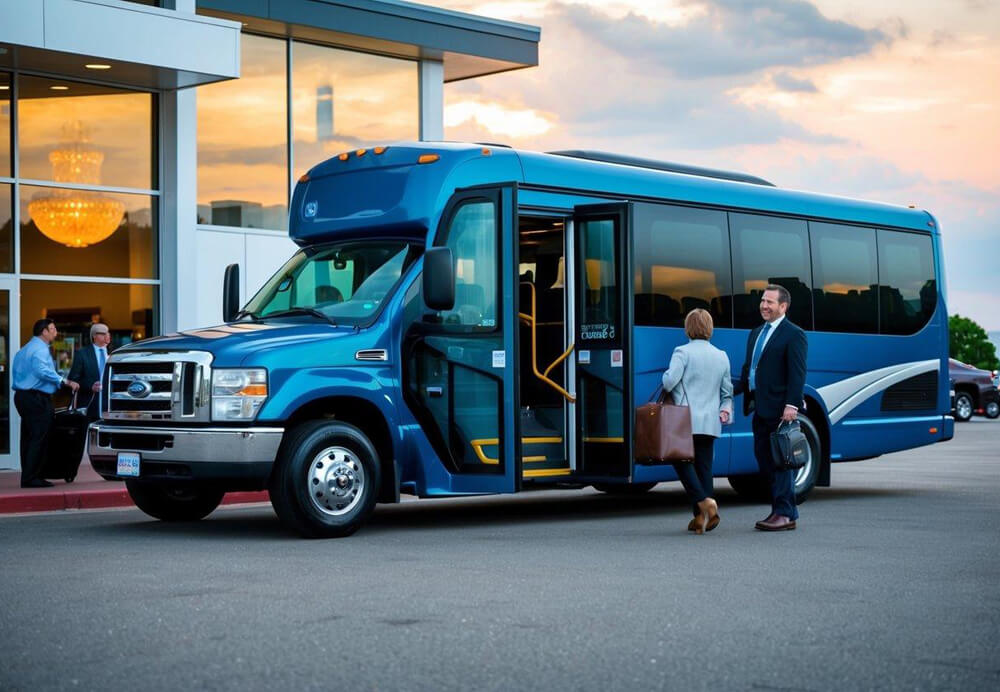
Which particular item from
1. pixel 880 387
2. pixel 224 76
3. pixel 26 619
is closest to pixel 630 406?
pixel 880 387

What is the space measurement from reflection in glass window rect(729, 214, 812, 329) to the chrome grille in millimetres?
5695

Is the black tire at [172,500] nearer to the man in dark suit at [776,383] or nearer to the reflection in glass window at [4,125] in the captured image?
the man in dark suit at [776,383]

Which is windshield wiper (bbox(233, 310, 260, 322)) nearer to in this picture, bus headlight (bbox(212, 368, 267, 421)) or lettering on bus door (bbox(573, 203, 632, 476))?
bus headlight (bbox(212, 368, 267, 421))

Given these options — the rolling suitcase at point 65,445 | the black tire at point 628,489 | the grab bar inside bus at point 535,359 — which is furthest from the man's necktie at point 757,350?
the rolling suitcase at point 65,445

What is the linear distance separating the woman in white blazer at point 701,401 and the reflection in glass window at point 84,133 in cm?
1108

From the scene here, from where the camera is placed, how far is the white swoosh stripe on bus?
49.6ft

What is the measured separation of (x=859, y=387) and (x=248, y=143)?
33.8 feet

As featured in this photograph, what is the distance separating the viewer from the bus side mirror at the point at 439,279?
11.0 meters

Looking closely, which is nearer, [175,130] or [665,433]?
[665,433]

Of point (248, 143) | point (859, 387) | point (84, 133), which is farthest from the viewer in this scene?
point (248, 143)

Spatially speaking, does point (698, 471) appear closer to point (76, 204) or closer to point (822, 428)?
point (822, 428)

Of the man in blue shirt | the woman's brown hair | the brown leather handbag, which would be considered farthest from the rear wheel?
the brown leather handbag

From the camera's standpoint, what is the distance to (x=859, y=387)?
15.5m

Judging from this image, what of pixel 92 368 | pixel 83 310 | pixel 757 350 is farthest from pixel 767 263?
pixel 83 310
